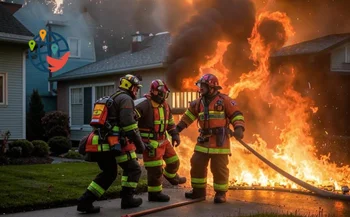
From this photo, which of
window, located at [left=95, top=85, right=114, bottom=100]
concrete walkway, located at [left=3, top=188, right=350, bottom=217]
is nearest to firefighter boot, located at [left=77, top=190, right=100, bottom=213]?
concrete walkway, located at [left=3, top=188, right=350, bottom=217]

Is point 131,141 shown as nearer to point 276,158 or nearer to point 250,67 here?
point 276,158

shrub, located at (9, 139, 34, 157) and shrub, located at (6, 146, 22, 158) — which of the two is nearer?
shrub, located at (6, 146, 22, 158)

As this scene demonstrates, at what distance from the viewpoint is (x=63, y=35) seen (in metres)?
30.0

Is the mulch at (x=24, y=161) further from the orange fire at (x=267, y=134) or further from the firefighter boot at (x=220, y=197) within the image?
the firefighter boot at (x=220, y=197)

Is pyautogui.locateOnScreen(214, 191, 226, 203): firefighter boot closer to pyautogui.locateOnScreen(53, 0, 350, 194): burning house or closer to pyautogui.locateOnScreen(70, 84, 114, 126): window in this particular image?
pyautogui.locateOnScreen(53, 0, 350, 194): burning house

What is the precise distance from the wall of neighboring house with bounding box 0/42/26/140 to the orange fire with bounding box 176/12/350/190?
6.28 metres

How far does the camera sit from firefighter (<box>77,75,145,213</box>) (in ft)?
21.6

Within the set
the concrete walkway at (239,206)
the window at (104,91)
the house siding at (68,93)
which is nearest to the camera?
the concrete walkway at (239,206)

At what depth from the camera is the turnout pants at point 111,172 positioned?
6613 millimetres

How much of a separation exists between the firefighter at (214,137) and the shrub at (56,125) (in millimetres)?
12957

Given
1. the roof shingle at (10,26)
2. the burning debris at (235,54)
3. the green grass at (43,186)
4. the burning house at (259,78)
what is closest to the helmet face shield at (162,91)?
the green grass at (43,186)

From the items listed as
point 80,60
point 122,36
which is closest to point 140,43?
point 80,60

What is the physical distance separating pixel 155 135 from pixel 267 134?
6587 mm

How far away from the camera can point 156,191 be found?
24.6ft
